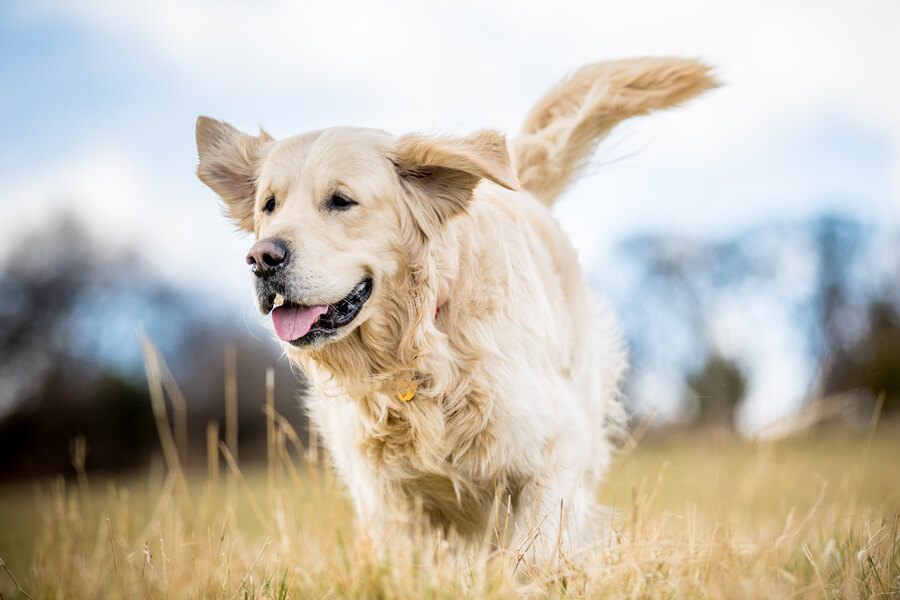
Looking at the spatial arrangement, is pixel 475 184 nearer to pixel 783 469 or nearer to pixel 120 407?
pixel 783 469

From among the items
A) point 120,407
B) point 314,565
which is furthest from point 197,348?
point 314,565

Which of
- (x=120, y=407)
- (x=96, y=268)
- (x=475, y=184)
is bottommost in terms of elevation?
(x=120, y=407)

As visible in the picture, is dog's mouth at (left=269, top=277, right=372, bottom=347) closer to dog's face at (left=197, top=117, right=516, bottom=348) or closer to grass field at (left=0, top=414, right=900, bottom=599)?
dog's face at (left=197, top=117, right=516, bottom=348)

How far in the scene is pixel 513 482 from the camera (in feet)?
8.82

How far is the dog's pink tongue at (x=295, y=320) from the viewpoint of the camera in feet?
8.05

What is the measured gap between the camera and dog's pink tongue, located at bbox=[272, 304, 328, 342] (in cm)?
245

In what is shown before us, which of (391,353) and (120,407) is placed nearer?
(391,353)

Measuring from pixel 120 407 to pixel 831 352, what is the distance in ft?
70.1

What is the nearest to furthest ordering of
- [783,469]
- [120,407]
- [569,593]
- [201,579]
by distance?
[569,593], [201,579], [783,469], [120,407]

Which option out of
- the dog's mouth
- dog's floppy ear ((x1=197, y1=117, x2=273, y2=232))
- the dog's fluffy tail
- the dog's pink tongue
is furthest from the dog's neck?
the dog's fluffy tail

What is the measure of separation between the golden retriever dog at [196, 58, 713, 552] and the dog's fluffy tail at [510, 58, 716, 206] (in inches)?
33.3

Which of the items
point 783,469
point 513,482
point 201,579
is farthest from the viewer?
point 783,469

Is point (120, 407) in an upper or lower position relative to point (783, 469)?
lower

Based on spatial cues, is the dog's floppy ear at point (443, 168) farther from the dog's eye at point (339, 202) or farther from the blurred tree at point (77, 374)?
the blurred tree at point (77, 374)
